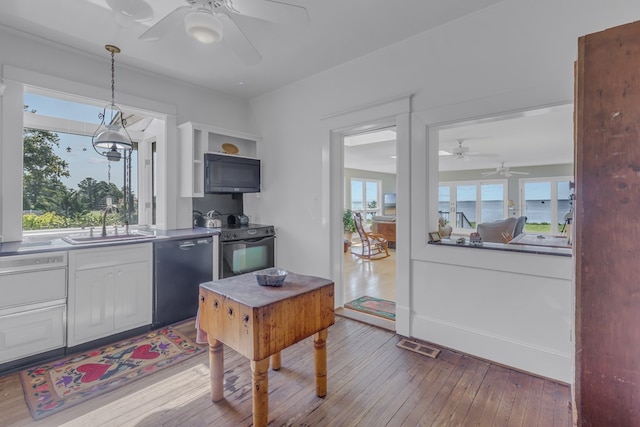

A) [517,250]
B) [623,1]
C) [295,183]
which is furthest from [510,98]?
[295,183]

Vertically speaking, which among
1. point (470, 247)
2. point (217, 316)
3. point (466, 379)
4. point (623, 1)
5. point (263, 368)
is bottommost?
point (466, 379)

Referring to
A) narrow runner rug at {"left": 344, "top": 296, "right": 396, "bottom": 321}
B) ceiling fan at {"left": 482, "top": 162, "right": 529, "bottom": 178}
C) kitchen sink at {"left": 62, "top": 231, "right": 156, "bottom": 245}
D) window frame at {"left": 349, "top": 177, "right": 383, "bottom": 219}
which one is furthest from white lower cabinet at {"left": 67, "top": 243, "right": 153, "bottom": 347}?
ceiling fan at {"left": 482, "top": 162, "right": 529, "bottom": 178}

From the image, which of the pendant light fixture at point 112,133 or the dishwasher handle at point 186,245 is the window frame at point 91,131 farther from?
the dishwasher handle at point 186,245

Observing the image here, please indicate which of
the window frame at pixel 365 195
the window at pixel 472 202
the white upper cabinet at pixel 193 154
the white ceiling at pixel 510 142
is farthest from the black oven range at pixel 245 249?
the window at pixel 472 202

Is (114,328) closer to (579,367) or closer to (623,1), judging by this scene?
(579,367)

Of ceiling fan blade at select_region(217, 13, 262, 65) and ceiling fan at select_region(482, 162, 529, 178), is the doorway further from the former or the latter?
ceiling fan at select_region(482, 162, 529, 178)

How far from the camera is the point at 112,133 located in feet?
9.27

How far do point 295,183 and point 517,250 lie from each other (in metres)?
2.44

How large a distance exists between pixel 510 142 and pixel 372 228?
3.86 m

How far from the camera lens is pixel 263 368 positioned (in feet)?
5.08

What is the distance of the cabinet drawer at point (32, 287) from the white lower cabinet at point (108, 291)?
68 mm

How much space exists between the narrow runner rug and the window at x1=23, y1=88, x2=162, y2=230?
300 cm

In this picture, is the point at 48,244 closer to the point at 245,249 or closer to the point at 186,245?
the point at 186,245

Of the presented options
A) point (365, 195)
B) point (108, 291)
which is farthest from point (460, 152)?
point (108, 291)
